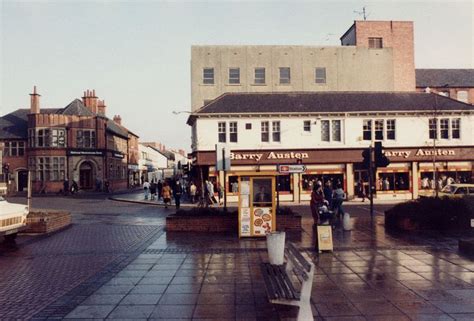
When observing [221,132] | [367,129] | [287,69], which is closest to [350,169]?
[367,129]

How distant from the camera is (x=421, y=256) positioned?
11422 millimetres

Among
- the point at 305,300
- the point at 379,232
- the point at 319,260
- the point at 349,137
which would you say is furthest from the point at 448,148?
the point at 305,300

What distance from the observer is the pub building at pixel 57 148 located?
51156 mm

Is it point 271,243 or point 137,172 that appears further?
point 137,172

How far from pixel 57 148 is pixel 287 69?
2730 centimetres

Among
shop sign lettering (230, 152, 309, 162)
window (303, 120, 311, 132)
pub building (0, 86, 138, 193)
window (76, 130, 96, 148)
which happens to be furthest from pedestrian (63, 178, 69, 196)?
window (303, 120, 311, 132)

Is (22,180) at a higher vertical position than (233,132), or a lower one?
lower

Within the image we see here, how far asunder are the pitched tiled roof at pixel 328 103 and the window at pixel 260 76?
965 cm

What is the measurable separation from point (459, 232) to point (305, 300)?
11.7 m

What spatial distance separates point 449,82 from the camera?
5931cm

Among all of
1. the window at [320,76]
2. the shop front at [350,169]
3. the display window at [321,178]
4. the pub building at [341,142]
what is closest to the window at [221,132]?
the pub building at [341,142]

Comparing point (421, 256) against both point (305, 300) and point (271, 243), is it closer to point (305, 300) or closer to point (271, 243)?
point (271, 243)

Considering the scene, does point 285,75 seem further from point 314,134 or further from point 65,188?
point 65,188

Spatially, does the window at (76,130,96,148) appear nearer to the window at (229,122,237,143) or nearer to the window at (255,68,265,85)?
the window at (255,68,265,85)
